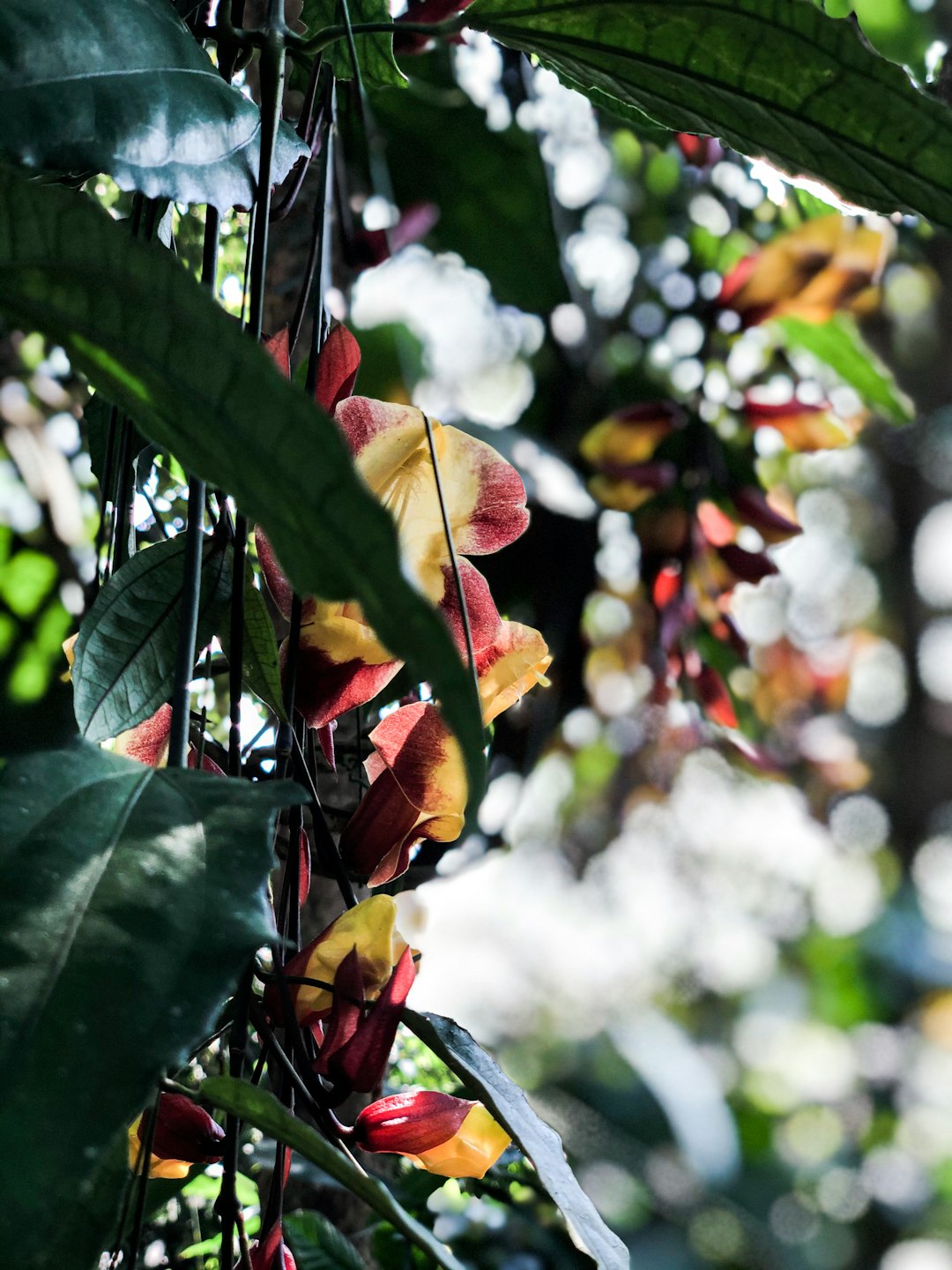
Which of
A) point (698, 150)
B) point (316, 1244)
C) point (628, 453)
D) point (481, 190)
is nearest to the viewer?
point (316, 1244)

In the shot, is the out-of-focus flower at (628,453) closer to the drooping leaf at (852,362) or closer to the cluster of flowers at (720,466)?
the cluster of flowers at (720,466)

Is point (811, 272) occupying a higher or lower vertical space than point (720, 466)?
higher

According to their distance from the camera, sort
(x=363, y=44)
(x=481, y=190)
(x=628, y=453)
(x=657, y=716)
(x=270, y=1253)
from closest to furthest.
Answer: (x=270, y=1253)
(x=363, y=44)
(x=481, y=190)
(x=628, y=453)
(x=657, y=716)

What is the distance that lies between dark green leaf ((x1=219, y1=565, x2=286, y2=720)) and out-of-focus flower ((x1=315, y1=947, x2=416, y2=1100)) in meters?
0.09

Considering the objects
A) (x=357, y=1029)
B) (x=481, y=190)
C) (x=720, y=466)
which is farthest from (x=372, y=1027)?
(x=720, y=466)

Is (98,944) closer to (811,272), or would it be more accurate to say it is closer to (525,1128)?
(525,1128)

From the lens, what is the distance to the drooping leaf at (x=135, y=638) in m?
0.31

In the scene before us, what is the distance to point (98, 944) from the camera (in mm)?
180

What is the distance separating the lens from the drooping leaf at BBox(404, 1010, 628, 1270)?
0.26m

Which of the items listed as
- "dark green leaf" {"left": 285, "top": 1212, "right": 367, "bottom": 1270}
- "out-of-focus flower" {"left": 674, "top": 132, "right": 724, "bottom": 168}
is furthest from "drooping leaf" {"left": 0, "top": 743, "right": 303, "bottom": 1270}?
"out-of-focus flower" {"left": 674, "top": 132, "right": 724, "bottom": 168}

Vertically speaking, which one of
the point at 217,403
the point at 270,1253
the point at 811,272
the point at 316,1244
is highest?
the point at 811,272

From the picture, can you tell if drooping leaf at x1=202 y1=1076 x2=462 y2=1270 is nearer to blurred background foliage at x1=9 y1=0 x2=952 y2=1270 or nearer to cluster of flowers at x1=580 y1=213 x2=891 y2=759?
blurred background foliage at x1=9 y1=0 x2=952 y2=1270

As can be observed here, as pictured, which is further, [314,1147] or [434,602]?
[434,602]

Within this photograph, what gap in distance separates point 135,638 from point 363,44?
257 mm
